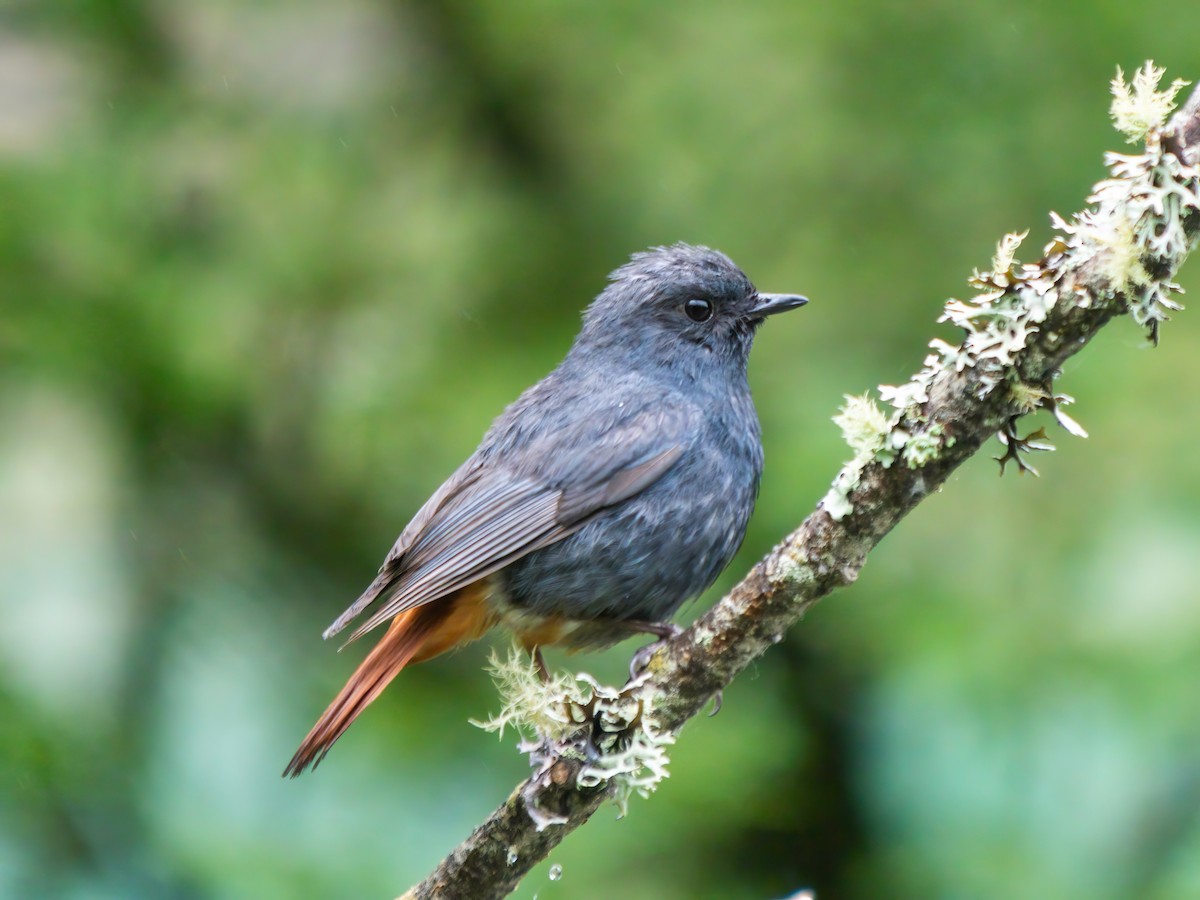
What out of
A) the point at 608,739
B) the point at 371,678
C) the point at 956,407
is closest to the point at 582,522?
Result: the point at 371,678

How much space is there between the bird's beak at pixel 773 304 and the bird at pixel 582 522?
0.02 metres

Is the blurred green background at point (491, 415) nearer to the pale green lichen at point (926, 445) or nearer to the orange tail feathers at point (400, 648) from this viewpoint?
the orange tail feathers at point (400, 648)

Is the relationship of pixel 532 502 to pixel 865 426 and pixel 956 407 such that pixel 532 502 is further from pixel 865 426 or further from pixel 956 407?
pixel 956 407

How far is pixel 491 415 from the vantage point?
4.56m

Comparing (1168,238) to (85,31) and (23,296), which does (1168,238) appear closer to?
(23,296)

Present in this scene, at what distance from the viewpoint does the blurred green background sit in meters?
3.71

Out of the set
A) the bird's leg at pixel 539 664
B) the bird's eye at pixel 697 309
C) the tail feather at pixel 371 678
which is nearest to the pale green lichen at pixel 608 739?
the tail feather at pixel 371 678

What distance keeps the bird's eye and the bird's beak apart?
0.14 m

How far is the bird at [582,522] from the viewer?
3416 millimetres

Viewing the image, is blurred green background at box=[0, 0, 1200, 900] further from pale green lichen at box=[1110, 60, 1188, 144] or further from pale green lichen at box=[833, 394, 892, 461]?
pale green lichen at box=[1110, 60, 1188, 144]

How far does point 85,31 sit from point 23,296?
3.61 ft

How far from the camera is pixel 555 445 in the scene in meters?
3.67

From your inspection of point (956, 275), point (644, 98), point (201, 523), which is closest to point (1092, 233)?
point (956, 275)

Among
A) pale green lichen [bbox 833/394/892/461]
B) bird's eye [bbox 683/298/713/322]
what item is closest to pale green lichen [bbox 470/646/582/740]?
pale green lichen [bbox 833/394/892/461]
